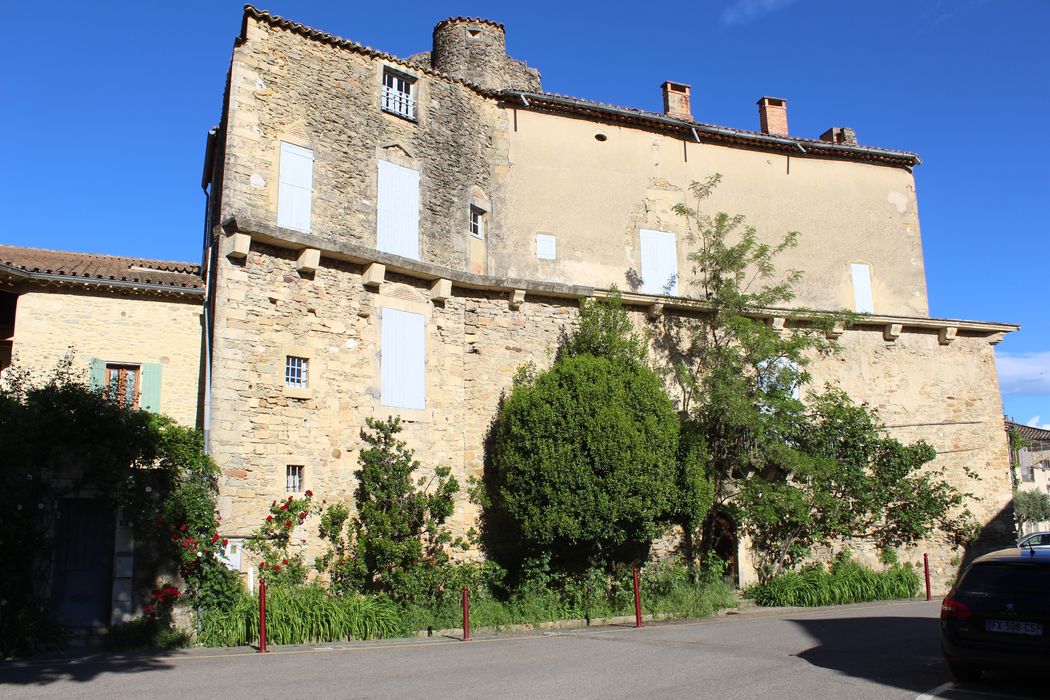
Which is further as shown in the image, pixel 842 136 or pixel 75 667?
pixel 842 136

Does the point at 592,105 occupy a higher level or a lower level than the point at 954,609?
higher

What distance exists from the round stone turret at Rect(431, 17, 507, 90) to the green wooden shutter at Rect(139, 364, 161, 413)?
30.8ft

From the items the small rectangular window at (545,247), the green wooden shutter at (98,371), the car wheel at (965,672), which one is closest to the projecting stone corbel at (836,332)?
the small rectangular window at (545,247)

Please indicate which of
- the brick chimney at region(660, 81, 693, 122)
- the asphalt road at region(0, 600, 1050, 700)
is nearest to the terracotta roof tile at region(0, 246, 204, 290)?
the asphalt road at region(0, 600, 1050, 700)

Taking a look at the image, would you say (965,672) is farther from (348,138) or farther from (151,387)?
(151,387)

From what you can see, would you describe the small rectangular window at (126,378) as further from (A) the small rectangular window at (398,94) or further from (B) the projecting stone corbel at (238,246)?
(A) the small rectangular window at (398,94)

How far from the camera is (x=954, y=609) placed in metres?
7.99

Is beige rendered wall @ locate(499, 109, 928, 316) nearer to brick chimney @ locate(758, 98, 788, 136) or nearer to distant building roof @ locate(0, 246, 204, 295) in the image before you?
brick chimney @ locate(758, 98, 788, 136)

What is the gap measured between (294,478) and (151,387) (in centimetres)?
376

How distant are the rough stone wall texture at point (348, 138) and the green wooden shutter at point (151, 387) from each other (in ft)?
11.5

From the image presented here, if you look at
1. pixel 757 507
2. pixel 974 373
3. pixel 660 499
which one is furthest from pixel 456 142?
pixel 974 373

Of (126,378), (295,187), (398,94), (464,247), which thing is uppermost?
(398,94)

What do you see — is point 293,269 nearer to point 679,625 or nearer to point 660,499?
point 660,499

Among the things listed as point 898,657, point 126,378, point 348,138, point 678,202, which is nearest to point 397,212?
point 348,138
